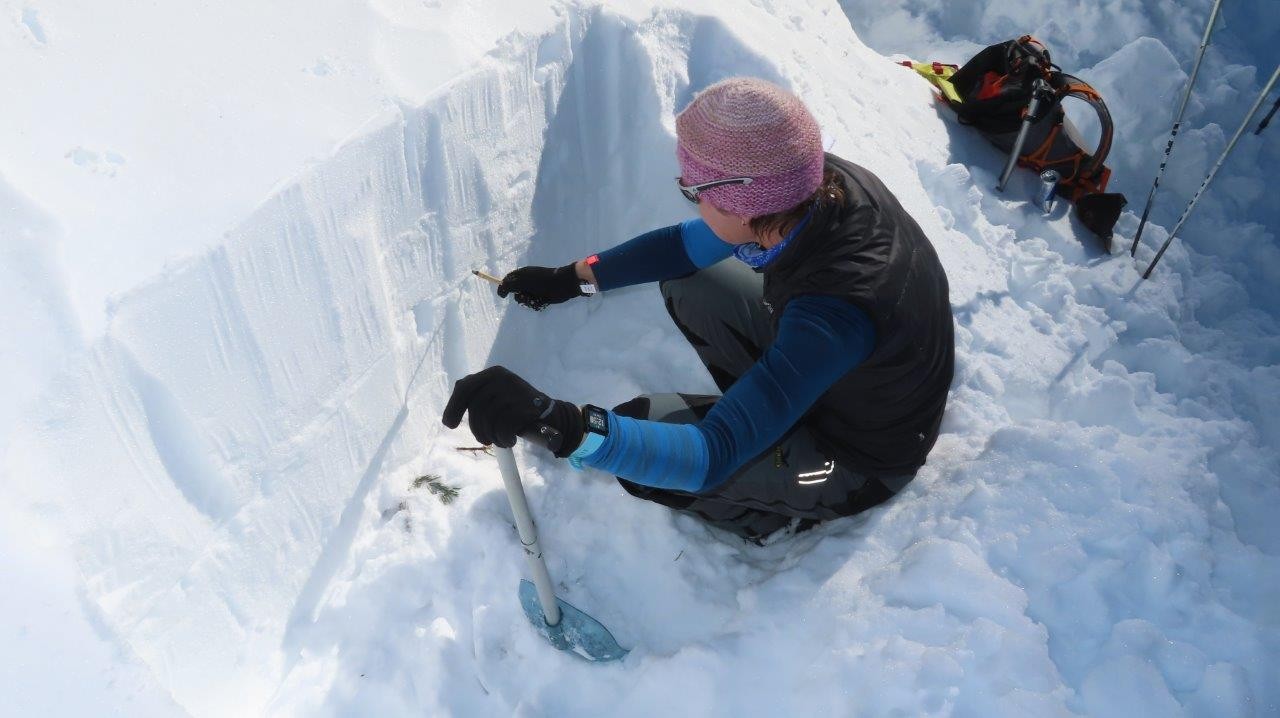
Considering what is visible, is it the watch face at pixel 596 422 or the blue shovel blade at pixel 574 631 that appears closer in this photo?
the watch face at pixel 596 422

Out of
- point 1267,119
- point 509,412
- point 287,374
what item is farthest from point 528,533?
point 1267,119

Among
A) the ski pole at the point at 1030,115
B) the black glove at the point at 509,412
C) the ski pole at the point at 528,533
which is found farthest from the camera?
the ski pole at the point at 1030,115

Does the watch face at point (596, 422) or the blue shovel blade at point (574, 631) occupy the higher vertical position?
the watch face at point (596, 422)

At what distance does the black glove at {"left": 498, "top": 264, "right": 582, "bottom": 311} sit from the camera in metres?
2.19

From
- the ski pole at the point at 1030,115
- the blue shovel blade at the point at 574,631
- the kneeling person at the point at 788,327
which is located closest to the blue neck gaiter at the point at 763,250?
the kneeling person at the point at 788,327

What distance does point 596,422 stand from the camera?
4.99 feet

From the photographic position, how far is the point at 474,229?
7.20ft

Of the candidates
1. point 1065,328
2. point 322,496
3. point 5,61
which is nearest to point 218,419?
point 322,496

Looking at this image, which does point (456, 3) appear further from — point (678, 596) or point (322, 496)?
point (678, 596)

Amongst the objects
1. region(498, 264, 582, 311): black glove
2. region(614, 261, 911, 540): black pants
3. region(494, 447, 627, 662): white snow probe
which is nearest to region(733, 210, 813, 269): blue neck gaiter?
region(614, 261, 911, 540): black pants

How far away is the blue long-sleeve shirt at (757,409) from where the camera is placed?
57.2 inches

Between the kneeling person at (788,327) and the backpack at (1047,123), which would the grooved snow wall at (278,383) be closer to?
the kneeling person at (788,327)

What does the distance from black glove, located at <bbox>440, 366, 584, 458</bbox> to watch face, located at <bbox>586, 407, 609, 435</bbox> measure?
0.05 ft

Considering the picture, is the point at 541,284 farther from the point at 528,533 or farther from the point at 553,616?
the point at 553,616
